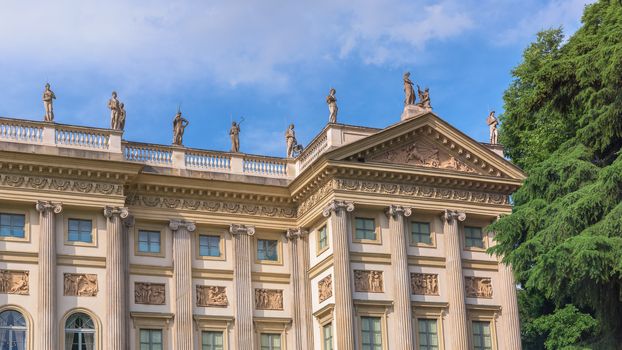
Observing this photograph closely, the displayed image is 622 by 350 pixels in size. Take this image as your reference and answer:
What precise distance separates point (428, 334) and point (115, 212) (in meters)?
10.4

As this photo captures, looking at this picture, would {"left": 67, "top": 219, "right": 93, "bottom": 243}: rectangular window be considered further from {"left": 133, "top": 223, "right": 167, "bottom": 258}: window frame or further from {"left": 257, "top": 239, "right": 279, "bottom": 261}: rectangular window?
{"left": 257, "top": 239, "right": 279, "bottom": 261}: rectangular window

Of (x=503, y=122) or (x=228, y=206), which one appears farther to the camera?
(x=503, y=122)

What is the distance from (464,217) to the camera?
35.2 meters

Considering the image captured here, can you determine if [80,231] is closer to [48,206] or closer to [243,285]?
[48,206]

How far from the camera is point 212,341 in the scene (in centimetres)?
3391

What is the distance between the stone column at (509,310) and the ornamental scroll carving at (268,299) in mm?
7206

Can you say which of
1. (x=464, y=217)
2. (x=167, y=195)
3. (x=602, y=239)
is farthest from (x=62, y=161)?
(x=602, y=239)

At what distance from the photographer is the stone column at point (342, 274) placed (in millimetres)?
32500

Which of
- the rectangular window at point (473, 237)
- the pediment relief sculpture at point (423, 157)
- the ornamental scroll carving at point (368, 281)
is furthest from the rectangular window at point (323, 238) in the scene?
the rectangular window at point (473, 237)

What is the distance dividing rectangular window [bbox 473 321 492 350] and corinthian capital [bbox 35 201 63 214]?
1349 cm

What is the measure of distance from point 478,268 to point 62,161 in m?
13.7

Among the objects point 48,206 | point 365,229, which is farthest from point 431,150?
point 48,206

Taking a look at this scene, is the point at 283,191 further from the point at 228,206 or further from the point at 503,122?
the point at 503,122

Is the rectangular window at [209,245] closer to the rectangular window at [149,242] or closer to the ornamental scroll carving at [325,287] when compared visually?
the rectangular window at [149,242]
